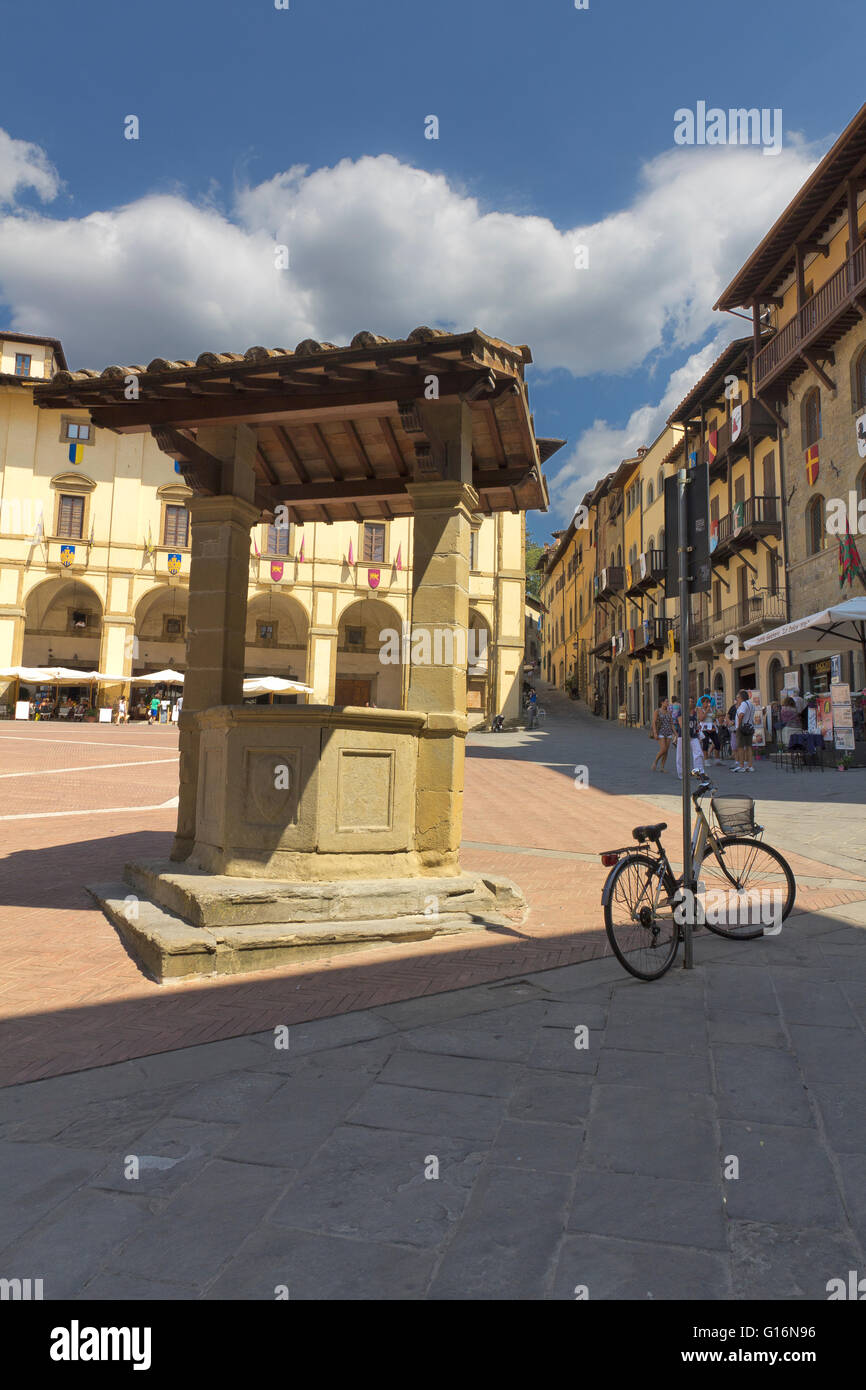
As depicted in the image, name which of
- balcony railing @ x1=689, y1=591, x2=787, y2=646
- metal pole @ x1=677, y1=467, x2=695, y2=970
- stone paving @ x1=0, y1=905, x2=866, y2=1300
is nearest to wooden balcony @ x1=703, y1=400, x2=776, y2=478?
balcony railing @ x1=689, y1=591, x2=787, y2=646

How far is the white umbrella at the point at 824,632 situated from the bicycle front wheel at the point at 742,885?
36.9ft

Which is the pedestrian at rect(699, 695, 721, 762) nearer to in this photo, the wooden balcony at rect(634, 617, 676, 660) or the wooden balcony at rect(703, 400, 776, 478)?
the wooden balcony at rect(703, 400, 776, 478)

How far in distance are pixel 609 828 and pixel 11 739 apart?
55.7ft

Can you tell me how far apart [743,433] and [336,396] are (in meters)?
24.9

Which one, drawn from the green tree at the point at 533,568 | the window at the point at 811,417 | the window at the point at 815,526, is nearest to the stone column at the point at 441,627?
the window at the point at 815,526

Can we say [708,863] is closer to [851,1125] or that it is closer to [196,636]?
[851,1125]

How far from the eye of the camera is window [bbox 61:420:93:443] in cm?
3519

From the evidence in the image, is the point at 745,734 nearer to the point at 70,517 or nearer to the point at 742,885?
the point at 742,885

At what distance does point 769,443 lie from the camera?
27.3 metres

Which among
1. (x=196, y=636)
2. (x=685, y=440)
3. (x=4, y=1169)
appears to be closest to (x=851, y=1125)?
(x=4, y=1169)

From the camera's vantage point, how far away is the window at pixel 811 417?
24266mm

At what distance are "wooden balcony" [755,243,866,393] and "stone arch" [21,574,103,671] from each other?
85.9ft

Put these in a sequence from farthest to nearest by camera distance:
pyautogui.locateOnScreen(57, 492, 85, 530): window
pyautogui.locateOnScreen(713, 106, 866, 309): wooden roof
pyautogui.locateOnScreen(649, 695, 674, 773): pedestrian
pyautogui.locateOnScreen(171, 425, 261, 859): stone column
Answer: pyautogui.locateOnScreen(57, 492, 85, 530): window → pyautogui.locateOnScreen(713, 106, 866, 309): wooden roof → pyautogui.locateOnScreen(649, 695, 674, 773): pedestrian → pyautogui.locateOnScreen(171, 425, 261, 859): stone column

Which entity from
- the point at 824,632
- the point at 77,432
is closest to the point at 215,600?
the point at 824,632
